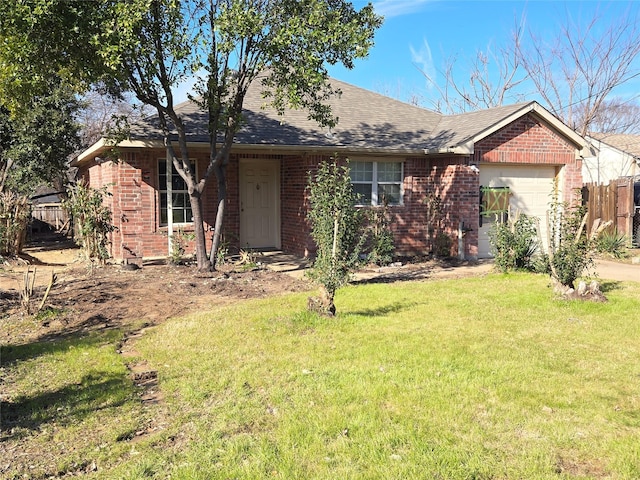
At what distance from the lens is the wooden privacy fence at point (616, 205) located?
15.2 metres

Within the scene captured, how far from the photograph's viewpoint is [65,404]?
4.66 metres

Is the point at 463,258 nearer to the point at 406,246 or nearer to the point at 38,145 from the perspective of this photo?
the point at 406,246

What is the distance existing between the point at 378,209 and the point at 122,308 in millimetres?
7012

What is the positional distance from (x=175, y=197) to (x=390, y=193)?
17.5 ft

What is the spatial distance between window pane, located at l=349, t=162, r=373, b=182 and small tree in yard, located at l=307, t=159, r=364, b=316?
5.08m

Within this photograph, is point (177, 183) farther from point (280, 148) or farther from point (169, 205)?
point (280, 148)

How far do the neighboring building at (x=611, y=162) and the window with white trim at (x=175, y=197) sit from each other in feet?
62.4

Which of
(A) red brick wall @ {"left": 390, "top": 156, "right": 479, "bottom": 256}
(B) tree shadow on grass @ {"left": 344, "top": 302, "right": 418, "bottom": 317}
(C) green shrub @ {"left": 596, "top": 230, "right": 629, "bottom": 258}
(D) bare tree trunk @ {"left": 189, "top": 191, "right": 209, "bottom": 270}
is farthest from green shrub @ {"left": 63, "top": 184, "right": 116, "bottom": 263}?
(C) green shrub @ {"left": 596, "top": 230, "right": 629, "bottom": 258}

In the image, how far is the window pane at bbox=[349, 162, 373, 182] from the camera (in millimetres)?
13570

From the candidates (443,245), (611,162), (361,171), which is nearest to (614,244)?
(443,245)

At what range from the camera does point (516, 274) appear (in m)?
10.8

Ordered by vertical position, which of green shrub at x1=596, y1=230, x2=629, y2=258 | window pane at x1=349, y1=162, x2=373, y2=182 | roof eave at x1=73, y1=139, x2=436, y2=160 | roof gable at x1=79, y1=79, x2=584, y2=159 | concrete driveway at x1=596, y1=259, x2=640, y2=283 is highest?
roof gable at x1=79, y1=79, x2=584, y2=159

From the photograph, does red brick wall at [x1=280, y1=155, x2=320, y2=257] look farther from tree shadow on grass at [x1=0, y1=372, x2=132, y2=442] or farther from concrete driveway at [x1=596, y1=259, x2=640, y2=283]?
tree shadow on grass at [x1=0, y1=372, x2=132, y2=442]

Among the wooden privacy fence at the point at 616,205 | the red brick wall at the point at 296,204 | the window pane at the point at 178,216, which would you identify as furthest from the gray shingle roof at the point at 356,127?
the wooden privacy fence at the point at 616,205
